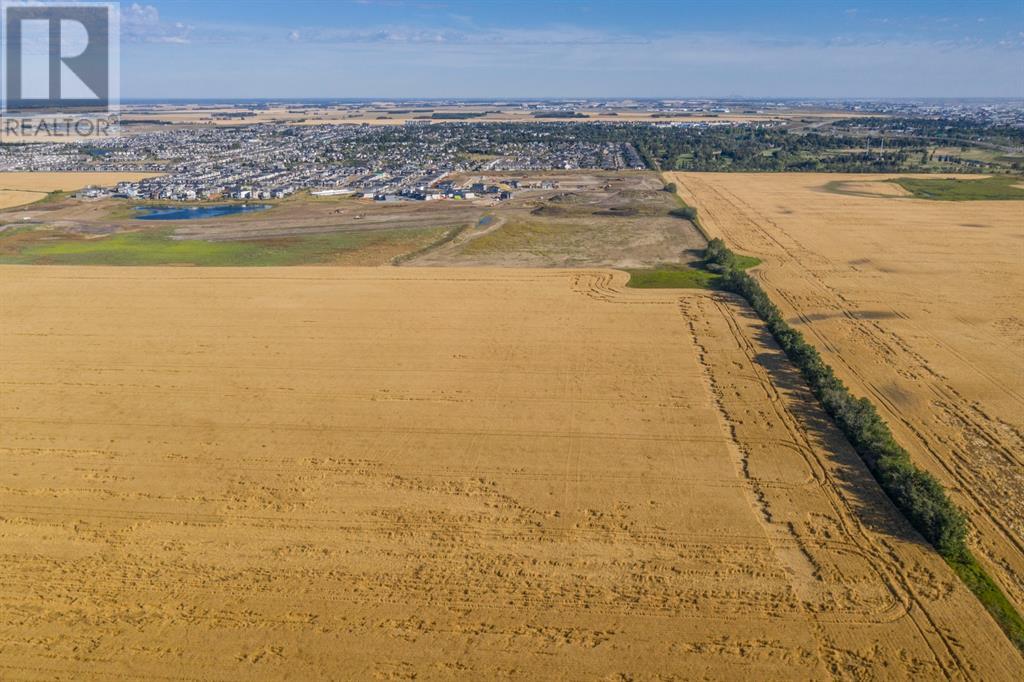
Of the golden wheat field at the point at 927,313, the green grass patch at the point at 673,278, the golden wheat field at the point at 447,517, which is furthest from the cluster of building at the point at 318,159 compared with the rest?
the golden wheat field at the point at 447,517

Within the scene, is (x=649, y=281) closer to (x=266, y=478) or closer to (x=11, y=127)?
(x=266, y=478)

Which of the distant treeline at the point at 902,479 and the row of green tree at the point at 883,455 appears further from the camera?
the row of green tree at the point at 883,455

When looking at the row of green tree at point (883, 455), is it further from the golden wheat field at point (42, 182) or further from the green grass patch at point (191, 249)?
the golden wheat field at point (42, 182)

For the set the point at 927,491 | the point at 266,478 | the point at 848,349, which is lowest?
the point at 266,478

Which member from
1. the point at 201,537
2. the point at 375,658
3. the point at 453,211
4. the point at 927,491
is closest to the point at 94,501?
the point at 201,537

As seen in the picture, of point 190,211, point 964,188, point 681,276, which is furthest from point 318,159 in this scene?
point 964,188

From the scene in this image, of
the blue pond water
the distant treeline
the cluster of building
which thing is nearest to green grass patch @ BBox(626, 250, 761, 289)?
the distant treeline

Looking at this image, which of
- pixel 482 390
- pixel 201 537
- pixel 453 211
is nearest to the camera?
pixel 201 537

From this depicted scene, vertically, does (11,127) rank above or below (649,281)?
above
